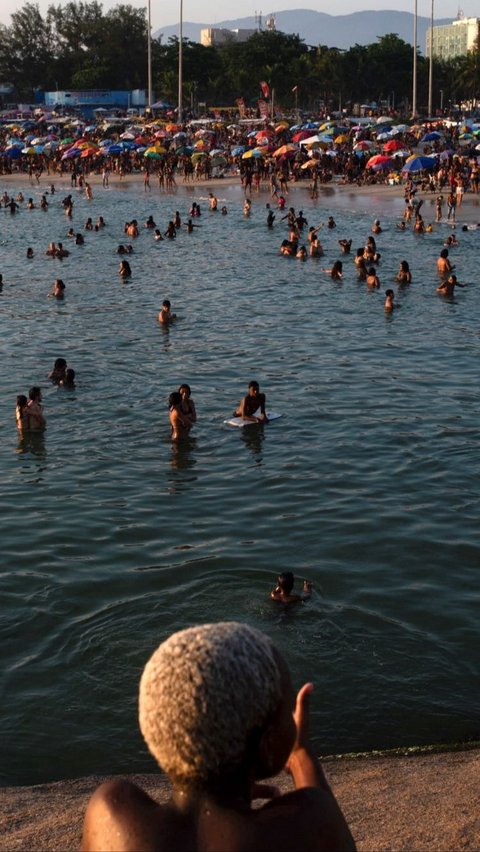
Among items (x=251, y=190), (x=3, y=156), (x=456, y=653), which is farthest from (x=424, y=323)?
(x=3, y=156)

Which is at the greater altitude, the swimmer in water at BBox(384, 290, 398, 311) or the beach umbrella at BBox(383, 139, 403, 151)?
the beach umbrella at BBox(383, 139, 403, 151)

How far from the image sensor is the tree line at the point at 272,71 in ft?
347

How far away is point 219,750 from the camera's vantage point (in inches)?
102

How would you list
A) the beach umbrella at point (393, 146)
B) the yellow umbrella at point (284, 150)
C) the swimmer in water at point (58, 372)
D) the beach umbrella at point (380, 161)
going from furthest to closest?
the yellow umbrella at point (284, 150)
the beach umbrella at point (393, 146)
the beach umbrella at point (380, 161)
the swimmer in water at point (58, 372)

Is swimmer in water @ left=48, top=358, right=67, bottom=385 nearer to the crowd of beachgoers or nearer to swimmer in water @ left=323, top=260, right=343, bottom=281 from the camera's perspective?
swimmer in water @ left=323, top=260, right=343, bottom=281

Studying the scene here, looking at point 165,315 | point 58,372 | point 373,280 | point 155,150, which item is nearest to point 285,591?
point 58,372

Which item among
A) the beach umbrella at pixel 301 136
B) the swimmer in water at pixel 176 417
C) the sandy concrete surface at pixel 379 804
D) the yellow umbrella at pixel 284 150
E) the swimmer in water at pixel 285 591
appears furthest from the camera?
the beach umbrella at pixel 301 136

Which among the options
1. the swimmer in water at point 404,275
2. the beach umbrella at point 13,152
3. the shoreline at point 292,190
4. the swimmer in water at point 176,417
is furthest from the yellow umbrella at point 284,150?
the swimmer in water at point 176,417

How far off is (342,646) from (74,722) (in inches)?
107

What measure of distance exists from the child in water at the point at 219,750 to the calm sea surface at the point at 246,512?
6.18 m

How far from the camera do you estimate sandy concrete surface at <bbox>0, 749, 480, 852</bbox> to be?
634cm

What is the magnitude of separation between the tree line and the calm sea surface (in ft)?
253

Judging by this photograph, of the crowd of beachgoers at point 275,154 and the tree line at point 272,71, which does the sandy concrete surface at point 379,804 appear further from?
the tree line at point 272,71

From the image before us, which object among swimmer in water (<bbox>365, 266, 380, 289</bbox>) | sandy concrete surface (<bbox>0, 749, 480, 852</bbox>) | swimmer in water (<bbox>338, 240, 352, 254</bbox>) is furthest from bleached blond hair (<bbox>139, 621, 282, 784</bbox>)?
swimmer in water (<bbox>338, 240, 352, 254</bbox>)
